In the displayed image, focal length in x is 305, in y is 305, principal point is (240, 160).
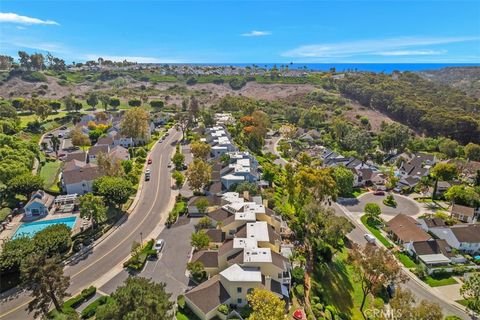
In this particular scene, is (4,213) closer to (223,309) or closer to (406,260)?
(223,309)

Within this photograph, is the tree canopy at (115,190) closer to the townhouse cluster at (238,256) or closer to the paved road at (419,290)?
the townhouse cluster at (238,256)

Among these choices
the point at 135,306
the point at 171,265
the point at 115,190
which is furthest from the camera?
the point at 115,190

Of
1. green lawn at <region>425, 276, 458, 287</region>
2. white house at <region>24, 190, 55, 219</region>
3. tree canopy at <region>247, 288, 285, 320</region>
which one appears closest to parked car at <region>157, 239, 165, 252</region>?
tree canopy at <region>247, 288, 285, 320</region>

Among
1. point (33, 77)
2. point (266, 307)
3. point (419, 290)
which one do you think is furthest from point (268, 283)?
→ point (33, 77)

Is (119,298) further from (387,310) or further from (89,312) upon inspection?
(387,310)

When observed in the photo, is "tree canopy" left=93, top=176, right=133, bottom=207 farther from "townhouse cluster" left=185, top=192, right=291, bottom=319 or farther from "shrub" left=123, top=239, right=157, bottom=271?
"townhouse cluster" left=185, top=192, right=291, bottom=319

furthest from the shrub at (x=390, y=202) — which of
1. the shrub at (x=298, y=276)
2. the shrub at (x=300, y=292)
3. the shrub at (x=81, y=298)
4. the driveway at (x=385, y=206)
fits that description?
the shrub at (x=81, y=298)
